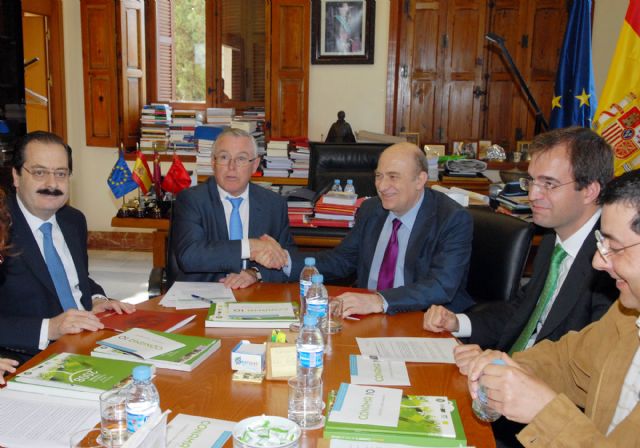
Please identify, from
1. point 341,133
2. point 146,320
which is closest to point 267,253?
point 146,320

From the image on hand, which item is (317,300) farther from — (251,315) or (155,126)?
(155,126)

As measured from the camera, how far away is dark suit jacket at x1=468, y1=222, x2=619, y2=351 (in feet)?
5.99

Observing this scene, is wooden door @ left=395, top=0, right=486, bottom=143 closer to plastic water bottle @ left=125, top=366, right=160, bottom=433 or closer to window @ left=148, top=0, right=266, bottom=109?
window @ left=148, top=0, right=266, bottom=109

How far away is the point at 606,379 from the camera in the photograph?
1337mm

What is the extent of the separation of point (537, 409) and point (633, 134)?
9.28ft

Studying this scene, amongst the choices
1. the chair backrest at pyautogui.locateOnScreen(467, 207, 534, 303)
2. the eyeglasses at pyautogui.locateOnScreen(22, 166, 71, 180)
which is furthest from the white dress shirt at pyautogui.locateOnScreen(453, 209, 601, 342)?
the eyeglasses at pyautogui.locateOnScreen(22, 166, 71, 180)

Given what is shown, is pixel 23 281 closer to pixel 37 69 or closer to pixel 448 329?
pixel 448 329

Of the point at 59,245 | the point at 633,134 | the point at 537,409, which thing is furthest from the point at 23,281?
the point at 633,134

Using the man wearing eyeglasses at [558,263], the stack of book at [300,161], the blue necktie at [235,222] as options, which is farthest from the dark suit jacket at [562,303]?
the stack of book at [300,161]

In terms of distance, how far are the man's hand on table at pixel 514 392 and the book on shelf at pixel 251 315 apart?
73 cm

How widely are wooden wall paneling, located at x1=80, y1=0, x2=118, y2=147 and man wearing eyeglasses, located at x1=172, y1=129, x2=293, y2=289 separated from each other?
11.2 ft

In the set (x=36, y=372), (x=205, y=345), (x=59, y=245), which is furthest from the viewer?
(x=59, y=245)

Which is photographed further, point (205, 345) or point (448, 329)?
point (448, 329)

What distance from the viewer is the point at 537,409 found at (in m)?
1.28
